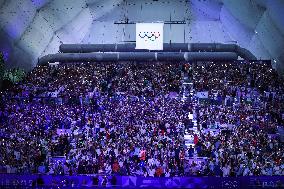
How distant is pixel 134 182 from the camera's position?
2531cm

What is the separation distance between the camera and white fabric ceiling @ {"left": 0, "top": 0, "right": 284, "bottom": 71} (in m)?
35.3

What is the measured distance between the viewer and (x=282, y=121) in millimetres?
32156

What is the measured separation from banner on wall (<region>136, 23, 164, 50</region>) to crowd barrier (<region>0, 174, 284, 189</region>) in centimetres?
1397

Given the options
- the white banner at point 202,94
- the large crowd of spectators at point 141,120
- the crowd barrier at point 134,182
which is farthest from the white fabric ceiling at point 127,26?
the crowd barrier at point 134,182

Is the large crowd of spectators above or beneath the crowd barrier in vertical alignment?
above

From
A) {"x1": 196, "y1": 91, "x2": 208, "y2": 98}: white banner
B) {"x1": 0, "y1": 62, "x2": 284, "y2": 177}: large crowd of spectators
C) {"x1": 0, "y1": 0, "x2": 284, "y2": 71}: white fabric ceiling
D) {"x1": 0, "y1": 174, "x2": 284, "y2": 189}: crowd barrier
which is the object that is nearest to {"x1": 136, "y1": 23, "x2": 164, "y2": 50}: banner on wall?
{"x1": 0, "y1": 62, "x2": 284, "y2": 177}: large crowd of spectators

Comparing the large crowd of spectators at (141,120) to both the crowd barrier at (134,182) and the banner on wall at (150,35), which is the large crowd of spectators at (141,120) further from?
the banner on wall at (150,35)

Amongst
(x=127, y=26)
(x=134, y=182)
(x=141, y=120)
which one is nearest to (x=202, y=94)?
(x=141, y=120)

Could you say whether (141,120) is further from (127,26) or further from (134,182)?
(127,26)

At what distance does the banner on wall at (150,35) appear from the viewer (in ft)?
119

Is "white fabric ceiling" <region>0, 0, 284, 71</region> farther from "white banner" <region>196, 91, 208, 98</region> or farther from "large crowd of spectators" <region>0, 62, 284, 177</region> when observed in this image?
"white banner" <region>196, 91, 208, 98</region>

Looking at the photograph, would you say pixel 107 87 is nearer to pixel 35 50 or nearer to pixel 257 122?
pixel 35 50

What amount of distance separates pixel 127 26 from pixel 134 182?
27229mm

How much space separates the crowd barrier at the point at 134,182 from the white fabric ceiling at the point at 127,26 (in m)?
12.0
